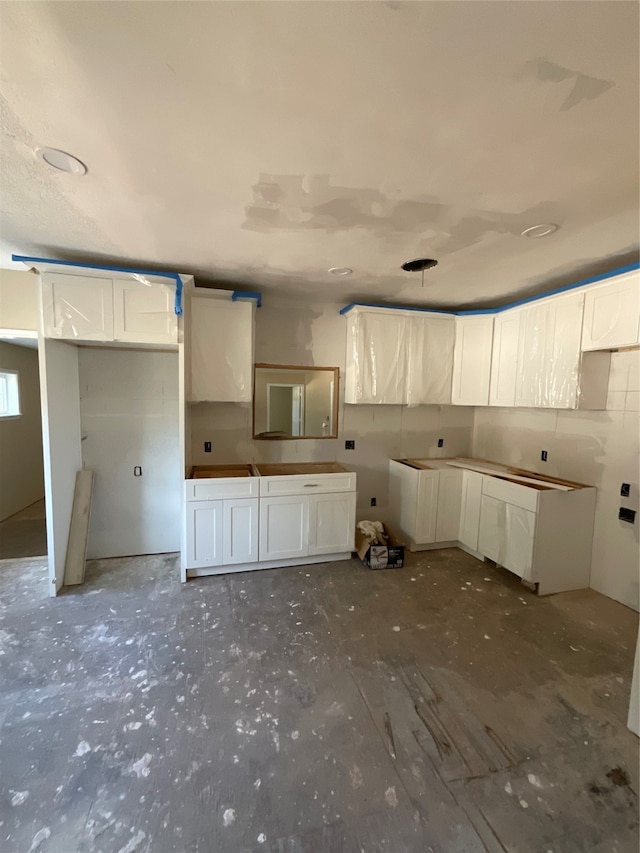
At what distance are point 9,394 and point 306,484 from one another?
382 cm

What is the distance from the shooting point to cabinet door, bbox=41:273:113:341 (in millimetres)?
2461

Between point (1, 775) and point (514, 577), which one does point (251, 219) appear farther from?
point (514, 577)

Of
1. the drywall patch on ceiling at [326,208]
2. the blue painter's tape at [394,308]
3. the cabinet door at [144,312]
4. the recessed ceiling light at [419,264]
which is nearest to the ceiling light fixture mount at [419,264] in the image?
the recessed ceiling light at [419,264]

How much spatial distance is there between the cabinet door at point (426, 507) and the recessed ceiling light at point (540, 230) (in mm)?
2098

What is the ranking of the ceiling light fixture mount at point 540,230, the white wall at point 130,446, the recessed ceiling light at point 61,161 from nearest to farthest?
the recessed ceiling light at point 61,161 < the ceiling light fixture mount at point 540,230 < the white wall at point 130,446

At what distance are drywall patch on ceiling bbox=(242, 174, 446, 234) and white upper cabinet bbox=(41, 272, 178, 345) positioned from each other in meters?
1.07

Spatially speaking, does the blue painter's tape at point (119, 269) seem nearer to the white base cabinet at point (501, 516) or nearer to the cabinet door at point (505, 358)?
the white base cabinet at point (501, 516)

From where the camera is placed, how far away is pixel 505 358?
11.0 ft

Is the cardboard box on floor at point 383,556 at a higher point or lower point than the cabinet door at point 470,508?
lower

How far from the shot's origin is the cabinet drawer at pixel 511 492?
2.75 meters

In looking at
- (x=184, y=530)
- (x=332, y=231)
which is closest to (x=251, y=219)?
(x=332, y=231)

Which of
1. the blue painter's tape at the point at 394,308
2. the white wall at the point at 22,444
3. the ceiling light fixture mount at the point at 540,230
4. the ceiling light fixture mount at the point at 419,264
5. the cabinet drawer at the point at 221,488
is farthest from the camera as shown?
the white wall at the point at 22,444

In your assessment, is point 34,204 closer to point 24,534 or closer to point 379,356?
point 379,356

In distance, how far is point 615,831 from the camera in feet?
4.15
